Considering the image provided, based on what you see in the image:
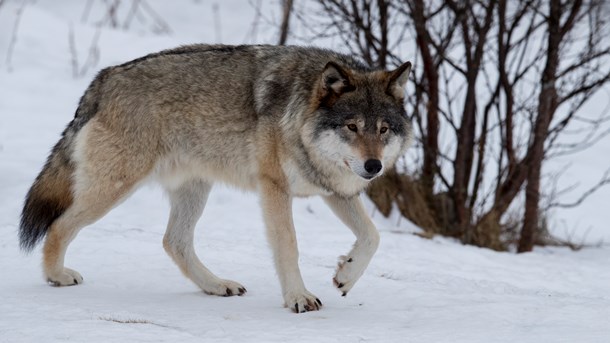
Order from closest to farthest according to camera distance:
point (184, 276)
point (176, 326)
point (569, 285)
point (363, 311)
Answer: point (176, 326) → point (363, 311) → point (184, 276) → point (569, 285)

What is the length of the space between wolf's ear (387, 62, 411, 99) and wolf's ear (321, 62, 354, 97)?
0.23 m

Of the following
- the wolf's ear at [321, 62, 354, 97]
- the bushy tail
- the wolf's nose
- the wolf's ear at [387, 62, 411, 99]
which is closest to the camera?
the wolf's nose

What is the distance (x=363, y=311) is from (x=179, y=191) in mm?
1476

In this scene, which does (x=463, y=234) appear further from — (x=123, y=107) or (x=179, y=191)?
(x=123, y=107)

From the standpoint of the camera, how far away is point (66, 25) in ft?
41.4

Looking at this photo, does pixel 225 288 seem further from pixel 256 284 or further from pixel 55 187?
pixel 55 187

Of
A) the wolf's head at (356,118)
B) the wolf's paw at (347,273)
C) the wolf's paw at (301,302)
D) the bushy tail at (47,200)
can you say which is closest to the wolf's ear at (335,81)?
the wolf's head at (356,118)

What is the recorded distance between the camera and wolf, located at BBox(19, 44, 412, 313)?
178 inches

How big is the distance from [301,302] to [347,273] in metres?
0.35

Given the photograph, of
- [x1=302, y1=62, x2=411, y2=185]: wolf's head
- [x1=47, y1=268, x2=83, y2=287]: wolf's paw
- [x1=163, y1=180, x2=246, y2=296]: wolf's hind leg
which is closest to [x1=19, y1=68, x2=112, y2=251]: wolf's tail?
[x1=47, y1=268, x2=83, y2=287]: wolf's paw

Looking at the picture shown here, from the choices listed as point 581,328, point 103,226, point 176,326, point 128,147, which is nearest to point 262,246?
point 103,226

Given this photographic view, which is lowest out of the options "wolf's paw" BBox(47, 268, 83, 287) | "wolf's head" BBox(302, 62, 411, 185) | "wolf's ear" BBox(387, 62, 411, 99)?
"wolf's paw" BBox(47, 268, 83, 287)

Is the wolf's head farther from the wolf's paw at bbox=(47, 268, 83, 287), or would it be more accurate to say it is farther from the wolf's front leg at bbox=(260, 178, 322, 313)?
the wolf's paw at bbox=(47, 268, 83, 287)

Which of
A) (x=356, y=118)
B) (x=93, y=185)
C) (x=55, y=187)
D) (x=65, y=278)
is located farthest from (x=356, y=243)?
(x=55, y=187)
